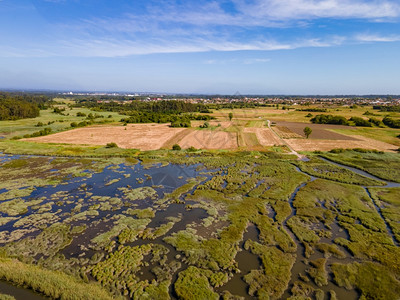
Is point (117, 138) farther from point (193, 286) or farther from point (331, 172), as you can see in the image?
point (193, 286)

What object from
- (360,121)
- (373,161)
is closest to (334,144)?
(373,161)

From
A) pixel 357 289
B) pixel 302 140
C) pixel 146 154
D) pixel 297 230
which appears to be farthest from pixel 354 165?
pixel 146 154

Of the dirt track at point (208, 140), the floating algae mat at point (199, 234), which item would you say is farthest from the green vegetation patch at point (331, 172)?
the dirt track at point (208, 140)

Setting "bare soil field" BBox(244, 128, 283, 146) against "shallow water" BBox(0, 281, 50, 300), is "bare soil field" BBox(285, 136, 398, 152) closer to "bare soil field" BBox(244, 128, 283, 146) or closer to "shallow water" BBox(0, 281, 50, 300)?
"bare soil field" BBox(244, 128, 283, 146)

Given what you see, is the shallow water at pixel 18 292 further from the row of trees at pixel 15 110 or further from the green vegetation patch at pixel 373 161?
the row of trees at pixel 15 110

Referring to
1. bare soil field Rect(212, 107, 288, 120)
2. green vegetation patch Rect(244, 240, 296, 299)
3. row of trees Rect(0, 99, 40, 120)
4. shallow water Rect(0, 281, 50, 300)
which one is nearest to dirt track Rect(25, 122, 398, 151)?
green vegetation patch Rect(244, 240, 296, 299)
